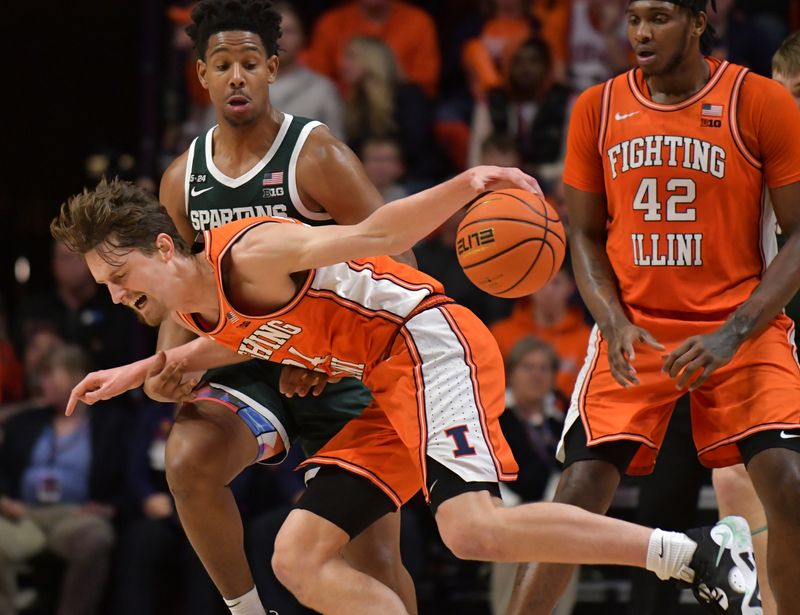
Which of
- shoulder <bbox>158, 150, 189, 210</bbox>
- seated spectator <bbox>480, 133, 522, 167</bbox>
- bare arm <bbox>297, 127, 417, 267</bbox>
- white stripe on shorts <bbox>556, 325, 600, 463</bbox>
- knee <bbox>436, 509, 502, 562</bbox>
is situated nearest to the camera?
knee <bbox>436, 509, 502, 562</bbox>

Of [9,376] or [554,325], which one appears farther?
[9,376]

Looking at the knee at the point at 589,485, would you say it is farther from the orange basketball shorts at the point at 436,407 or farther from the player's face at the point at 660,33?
the player's face at the point at 660,33

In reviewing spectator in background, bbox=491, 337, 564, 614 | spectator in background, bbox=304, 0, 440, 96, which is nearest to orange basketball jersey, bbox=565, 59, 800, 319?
spectator in background, bbox=491, 337, 564, 614

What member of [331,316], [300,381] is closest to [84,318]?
[300,381]

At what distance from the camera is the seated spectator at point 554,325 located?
330 inches

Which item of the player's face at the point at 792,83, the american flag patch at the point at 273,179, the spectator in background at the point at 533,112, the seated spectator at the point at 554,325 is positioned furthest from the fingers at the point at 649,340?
the spectator in background at the point at 533,112

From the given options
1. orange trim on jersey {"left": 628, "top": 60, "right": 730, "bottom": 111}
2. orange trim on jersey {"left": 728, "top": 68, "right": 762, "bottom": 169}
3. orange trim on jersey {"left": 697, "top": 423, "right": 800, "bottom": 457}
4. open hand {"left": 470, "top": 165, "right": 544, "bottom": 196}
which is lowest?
orange trim on jersey {"left": 697, "top": 423, "right": 800, "bottom": 457}

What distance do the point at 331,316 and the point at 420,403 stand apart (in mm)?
449

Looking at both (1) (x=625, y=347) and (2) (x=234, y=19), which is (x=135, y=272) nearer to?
(2) (x=234, y=19)

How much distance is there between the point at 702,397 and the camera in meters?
4.96

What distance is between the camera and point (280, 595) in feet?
25.4

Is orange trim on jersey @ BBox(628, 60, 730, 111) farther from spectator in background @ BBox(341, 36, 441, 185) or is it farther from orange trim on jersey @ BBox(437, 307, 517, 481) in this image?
spectator in background @ BBox(341, 36, 441, 185)

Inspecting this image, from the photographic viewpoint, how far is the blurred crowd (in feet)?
26.3

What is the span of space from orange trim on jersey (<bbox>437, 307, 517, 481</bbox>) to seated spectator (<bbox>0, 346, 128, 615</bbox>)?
3.95 m
